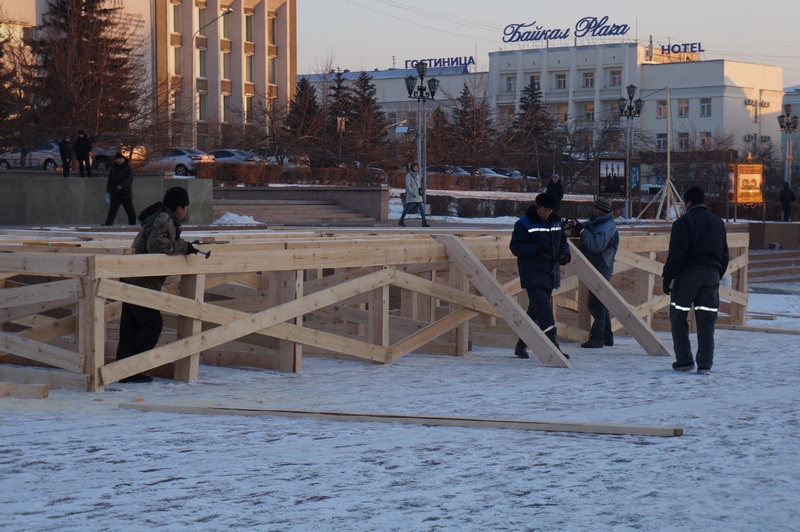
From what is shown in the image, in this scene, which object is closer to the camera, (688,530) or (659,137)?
(688,530)

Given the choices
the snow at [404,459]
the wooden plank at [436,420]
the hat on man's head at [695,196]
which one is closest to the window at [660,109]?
the hat on man's head at [695,196]

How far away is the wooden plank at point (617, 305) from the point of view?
12234mm

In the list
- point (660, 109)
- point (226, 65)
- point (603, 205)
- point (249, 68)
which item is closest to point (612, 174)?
point (603, 205)

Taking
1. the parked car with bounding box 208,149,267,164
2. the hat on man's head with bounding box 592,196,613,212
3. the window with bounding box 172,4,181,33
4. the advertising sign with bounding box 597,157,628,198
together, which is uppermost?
the window with bounding box 172,4,181,33

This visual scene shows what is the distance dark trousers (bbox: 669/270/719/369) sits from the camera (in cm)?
1072

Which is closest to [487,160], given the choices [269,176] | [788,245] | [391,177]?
[391,177]

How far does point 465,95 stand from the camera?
74188 mm

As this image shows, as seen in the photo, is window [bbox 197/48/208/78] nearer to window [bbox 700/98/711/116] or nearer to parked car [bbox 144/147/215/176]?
parked car [bbox 144/147/215/176]

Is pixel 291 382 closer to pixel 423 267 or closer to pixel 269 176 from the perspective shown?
pixel 423 267

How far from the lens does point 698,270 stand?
10734 millimetres

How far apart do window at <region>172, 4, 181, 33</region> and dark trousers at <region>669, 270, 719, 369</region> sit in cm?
6339

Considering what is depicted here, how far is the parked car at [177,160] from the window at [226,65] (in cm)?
3055

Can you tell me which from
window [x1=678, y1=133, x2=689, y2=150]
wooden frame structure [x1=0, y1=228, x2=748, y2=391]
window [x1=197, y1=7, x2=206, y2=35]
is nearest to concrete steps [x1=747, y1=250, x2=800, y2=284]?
wooden frame structure [x1=0, y1=228, x2=748, y2=391]

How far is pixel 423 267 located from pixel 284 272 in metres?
2.34
